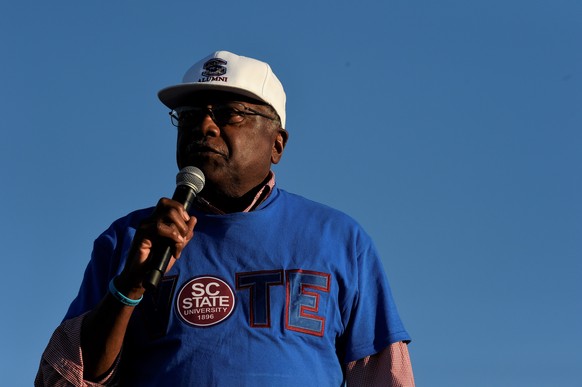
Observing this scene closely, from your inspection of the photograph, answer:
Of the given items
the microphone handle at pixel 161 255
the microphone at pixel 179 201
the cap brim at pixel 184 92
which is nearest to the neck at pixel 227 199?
the microphone at pixel 179 201

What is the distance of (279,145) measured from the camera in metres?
7.54

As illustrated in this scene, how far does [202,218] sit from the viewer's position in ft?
22.9

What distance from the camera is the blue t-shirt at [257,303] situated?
254 inches

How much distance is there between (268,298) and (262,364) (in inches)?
14.7

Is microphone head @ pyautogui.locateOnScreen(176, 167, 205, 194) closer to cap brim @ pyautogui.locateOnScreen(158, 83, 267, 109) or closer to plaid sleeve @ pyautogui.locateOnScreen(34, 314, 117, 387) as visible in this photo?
cap brim @ pyautogui.locateOnScreen(158, 83, 267, 109)

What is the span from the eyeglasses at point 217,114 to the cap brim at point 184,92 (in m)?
0.09

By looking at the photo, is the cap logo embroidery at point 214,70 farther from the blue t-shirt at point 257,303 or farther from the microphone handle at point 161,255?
the microphone handle at point 161,255

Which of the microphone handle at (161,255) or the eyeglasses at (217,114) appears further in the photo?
the eyeglasses at (217,114)

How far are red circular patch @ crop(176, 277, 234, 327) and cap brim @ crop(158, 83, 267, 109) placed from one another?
3.73 feet

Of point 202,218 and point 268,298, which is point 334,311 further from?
point 202,218

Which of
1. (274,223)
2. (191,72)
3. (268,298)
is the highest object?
(191,72)

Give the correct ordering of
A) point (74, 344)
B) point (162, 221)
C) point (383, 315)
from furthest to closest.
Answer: point (383, 315) < point (74, 344) < point (162, 221)

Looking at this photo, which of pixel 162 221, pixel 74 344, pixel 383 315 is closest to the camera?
pixel 162 221

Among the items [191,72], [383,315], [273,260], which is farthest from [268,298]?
[191,72]
